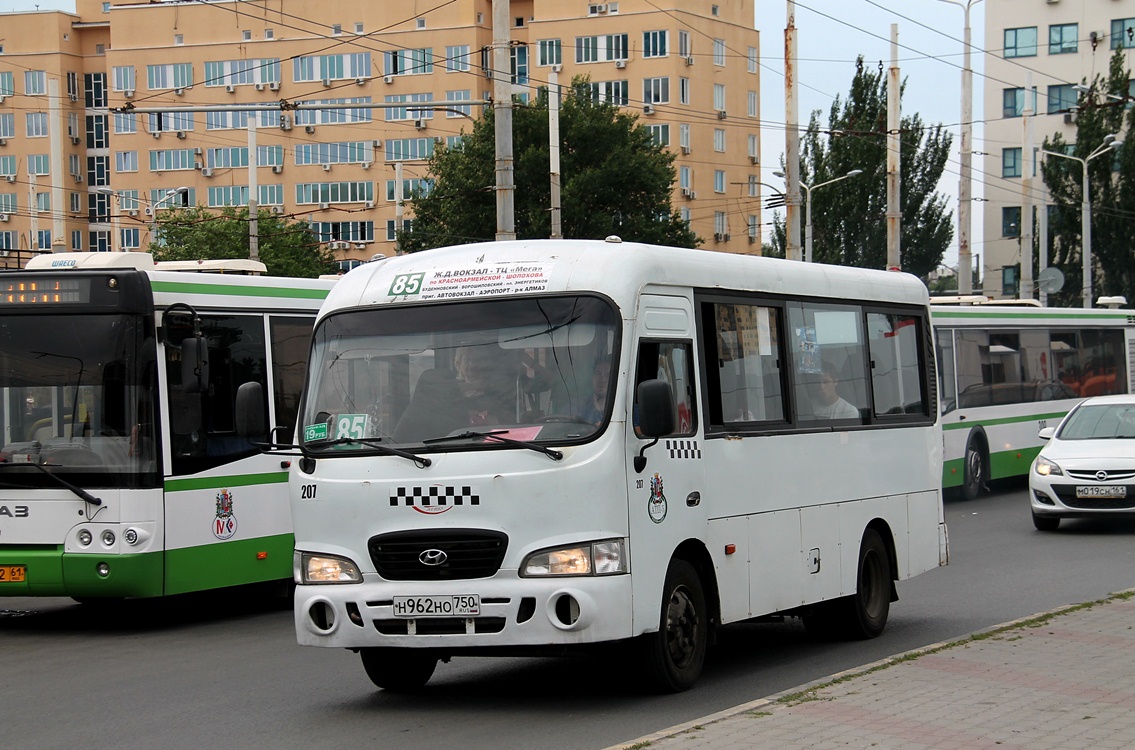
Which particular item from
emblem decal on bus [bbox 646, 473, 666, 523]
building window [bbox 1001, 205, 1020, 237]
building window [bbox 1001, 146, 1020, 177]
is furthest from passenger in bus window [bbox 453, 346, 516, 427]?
building window [bbox 1001, 146, 1020, 177]

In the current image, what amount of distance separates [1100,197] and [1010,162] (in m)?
19.1

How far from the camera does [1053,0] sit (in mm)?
91500

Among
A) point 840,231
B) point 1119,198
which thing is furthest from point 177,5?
point 1119,198

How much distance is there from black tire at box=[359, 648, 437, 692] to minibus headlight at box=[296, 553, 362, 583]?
2.31ft

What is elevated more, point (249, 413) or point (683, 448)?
point (249, 413)

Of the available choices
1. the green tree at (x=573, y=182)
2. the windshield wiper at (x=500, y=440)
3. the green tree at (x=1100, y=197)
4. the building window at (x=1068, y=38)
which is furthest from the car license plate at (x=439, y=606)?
the building window at (x=1068, y=38)

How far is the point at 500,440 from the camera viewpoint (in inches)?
351

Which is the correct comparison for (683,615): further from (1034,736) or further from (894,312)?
(894,312)

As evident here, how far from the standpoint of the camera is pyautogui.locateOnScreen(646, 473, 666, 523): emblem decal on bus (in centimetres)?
921

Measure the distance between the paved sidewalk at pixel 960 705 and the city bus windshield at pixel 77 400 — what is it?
21.2 ft

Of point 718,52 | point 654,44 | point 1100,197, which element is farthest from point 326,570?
point 718,52

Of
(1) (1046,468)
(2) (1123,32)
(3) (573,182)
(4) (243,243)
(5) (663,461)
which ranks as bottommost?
(1) (1046,468)

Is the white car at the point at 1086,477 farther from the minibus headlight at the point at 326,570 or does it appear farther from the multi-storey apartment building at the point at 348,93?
the multi-storey apartment building at the point at 348,93

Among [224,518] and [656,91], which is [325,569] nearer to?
[224,518]
